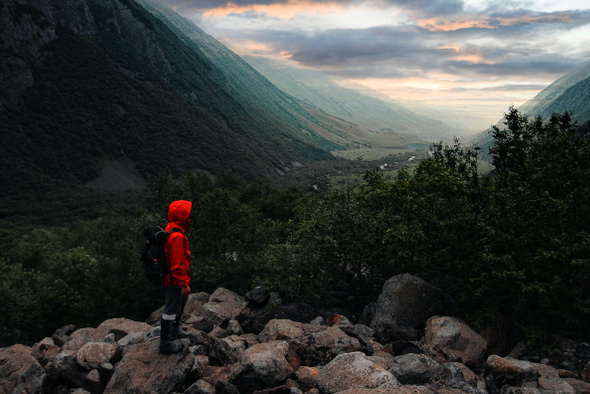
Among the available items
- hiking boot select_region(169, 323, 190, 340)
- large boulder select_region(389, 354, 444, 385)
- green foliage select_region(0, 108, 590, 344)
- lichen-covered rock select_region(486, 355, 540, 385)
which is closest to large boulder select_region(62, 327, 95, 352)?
hiking boot select_region(169, 323, 190, 340)

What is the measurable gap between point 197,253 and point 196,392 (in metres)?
28.5

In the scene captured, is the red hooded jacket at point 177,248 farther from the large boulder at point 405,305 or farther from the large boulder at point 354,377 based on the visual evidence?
the large boulder at point 405,305

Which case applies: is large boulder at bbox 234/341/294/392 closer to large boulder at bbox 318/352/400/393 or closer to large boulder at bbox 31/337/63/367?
large boulder at bbox 318/352/400/393

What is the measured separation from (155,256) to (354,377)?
769 centimetres

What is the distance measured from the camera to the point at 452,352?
56.2 feet

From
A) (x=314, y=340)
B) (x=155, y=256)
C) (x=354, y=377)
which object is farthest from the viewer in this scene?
(x=314, y=340)

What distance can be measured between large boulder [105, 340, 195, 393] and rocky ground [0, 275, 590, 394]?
3cm

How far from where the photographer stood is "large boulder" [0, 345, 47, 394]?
44.0 ft

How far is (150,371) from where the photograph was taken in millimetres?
11906

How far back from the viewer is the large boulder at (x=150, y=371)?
11547mm

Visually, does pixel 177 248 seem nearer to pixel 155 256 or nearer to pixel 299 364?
pixel 155 256

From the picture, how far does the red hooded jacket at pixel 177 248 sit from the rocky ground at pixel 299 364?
2659 millimetres

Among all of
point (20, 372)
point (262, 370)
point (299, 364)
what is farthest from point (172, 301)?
point (20, 372)

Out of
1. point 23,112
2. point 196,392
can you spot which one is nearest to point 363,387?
point 196,392
